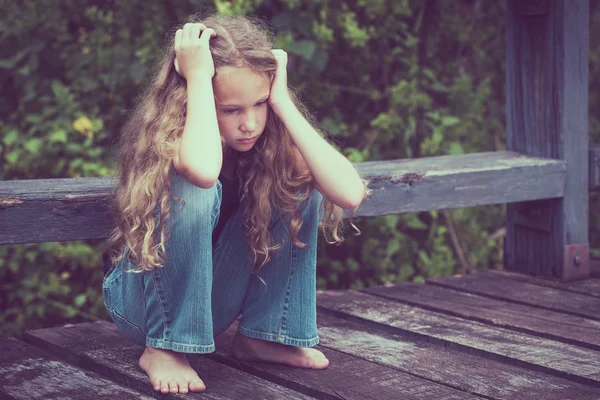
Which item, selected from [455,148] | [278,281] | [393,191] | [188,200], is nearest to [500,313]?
[393,191]

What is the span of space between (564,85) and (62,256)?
7.27 feet

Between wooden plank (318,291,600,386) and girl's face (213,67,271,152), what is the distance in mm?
874

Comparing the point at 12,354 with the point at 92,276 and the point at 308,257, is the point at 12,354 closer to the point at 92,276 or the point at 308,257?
the point at 308,257

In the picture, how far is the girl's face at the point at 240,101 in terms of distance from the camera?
2.35 m

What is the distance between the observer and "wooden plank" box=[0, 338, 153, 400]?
234cm

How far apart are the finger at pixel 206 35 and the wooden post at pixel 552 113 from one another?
152 centimetres

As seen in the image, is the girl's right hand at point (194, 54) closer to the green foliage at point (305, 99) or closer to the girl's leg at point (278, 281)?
the girl's leg at point (278, 281)

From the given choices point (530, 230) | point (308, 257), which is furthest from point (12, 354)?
point (530, 230)

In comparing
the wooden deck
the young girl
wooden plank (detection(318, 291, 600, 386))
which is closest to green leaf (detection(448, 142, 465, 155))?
the wooden deck

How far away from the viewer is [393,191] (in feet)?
10.4

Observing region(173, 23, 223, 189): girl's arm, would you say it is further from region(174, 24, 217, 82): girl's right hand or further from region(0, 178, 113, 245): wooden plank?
region(0, 178, 113, 245): wooden plank

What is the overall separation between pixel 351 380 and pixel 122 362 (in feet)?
2.00

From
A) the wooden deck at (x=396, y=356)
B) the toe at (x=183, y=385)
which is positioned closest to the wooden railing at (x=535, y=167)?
the wooden deck at (x=396, y=356)

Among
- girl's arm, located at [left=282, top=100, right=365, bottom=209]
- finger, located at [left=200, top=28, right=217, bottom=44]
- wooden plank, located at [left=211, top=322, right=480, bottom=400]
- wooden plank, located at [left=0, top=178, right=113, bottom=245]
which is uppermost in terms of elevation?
finger, located at [left=200, top=28, right=217, bottom=44]
